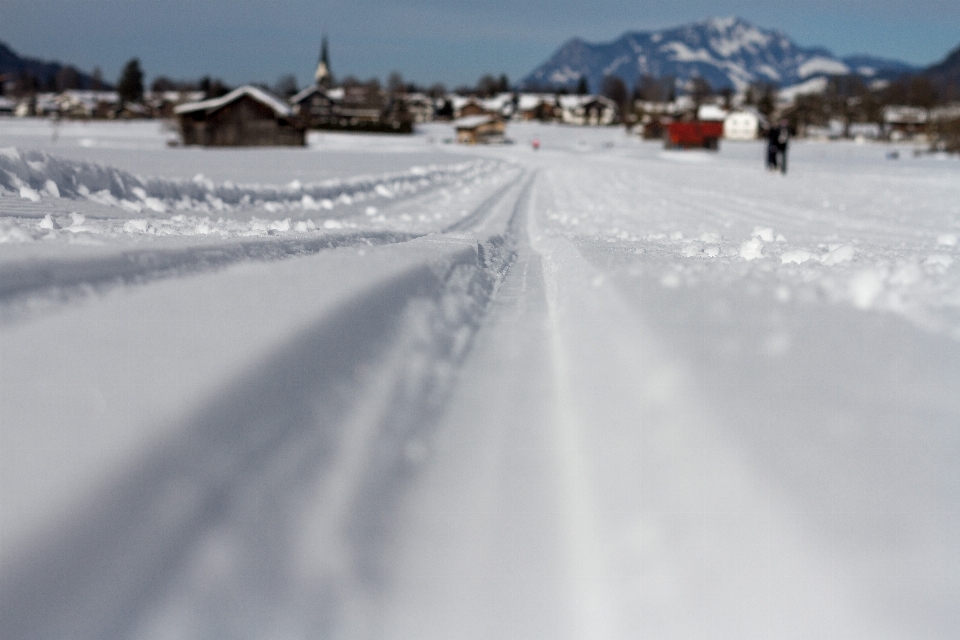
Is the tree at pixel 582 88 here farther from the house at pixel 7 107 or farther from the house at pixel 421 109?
the house at pixel 7 107

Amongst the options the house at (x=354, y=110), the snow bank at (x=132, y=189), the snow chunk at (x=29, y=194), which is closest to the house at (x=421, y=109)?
the house at (x=354, y=110)

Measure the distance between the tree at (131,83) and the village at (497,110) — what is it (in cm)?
16

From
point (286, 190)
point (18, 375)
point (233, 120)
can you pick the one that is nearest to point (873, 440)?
point (18, 375)

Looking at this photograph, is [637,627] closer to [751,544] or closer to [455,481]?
[751,544]

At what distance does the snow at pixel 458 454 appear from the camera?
131 cm

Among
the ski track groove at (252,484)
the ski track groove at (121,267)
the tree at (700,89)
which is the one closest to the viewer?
the ski track groove at (252,484)

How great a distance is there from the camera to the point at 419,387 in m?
2.12

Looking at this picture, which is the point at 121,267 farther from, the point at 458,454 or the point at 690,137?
the point at 690,137

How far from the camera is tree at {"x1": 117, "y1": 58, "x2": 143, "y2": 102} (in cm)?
12066

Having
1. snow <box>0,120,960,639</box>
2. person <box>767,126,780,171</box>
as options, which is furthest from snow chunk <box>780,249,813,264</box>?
person <box>767,126,780,171</box>

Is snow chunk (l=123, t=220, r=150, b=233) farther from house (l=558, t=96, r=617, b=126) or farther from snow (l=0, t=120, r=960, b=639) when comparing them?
house (l=558, t=96, r=617, b=126)

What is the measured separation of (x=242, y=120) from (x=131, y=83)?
8939 cm

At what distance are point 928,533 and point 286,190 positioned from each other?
8.27 m

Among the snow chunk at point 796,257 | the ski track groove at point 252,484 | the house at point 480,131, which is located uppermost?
the house at point 480,131
